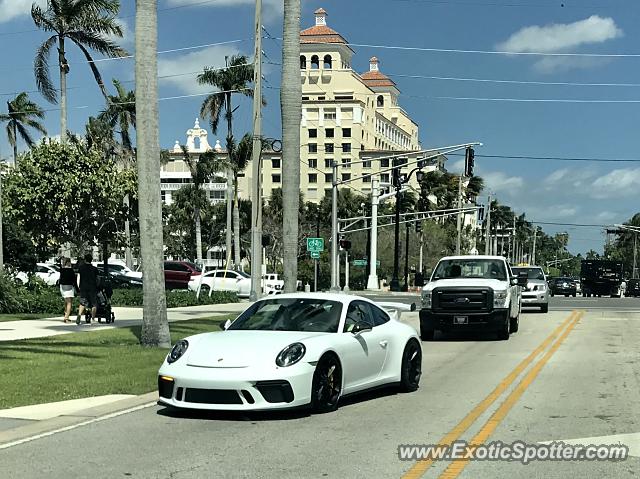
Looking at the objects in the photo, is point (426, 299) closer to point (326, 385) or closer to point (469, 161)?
point (326, 385)

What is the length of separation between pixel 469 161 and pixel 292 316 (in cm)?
2575

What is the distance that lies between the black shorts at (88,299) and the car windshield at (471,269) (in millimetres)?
8862

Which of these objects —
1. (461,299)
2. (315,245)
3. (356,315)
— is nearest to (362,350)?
(356,315)

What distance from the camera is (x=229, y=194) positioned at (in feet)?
198

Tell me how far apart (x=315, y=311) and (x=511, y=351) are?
838cm

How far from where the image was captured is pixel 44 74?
4219 cm

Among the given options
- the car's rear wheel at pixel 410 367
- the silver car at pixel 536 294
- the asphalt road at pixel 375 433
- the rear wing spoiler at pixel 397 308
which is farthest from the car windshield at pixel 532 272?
the car's rear wheel at pixel 410 367

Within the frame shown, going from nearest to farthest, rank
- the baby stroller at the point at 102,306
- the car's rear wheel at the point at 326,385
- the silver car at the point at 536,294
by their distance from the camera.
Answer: the car's rear wheel at the point at 326,385, the baby stroller at the point at 102,306, the silver car at the point at 536,294

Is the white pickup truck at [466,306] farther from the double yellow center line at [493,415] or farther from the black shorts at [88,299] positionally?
the black shorts at [88,299]

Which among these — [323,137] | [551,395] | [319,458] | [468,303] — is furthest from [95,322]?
[323,137]

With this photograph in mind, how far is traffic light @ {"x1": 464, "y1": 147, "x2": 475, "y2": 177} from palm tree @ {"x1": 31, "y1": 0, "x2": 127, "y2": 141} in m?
18.2

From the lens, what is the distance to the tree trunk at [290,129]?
23734mm

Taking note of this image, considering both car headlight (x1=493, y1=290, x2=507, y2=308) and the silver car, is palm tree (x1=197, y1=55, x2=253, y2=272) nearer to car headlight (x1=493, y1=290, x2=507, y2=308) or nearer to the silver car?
the silver car

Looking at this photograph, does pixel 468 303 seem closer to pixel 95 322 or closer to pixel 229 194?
pixel 95 322
